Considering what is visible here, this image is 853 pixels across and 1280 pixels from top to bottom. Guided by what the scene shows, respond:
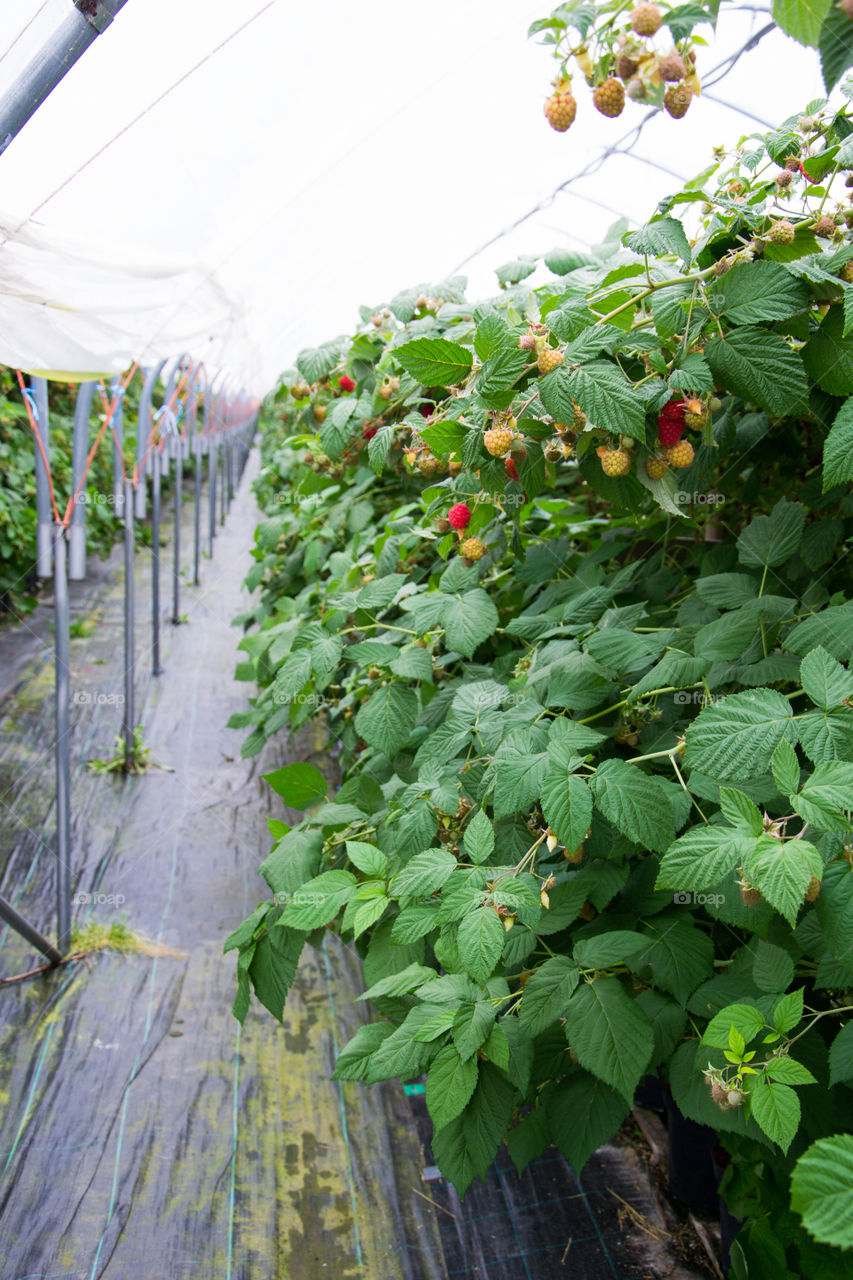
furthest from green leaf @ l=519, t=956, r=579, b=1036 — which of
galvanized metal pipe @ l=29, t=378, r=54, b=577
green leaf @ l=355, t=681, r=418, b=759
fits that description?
galvanized metal pipe @ l=29, t=378, r=54, b=577

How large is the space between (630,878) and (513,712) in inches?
10.5

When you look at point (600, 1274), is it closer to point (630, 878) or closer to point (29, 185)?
point (630, 878)

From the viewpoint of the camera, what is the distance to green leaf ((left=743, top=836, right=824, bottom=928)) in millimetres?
686

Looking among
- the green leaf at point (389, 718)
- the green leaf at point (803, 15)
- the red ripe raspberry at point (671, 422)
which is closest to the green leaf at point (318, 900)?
the green leaf at point (389, 718)

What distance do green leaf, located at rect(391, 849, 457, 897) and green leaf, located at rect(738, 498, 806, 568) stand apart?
0.60 meters

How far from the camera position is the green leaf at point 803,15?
549mm

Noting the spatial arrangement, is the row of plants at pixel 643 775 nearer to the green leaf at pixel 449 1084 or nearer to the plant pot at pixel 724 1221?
the green leaf at pixel 449 1084

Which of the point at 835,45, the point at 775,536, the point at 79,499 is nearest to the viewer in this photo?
the point at 835,45

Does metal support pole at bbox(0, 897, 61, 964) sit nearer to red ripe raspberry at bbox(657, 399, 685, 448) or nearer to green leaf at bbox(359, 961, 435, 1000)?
green leaf at bbox(359, 961, 435, 1000)

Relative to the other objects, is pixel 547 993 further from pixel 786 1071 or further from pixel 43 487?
pixel 43 487

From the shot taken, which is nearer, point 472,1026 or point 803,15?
point 803,15

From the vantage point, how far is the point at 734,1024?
2.66ft

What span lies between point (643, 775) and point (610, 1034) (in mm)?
292

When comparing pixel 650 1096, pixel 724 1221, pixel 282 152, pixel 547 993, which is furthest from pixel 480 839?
pixel 282 152
